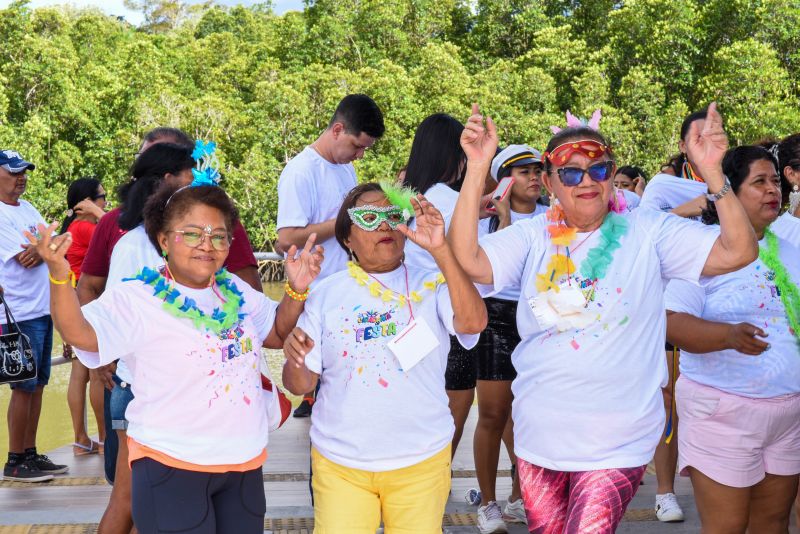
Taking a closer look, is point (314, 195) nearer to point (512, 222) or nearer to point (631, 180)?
point (512, 222)

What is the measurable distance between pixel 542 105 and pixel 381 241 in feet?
100

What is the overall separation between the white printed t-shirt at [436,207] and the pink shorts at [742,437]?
1264 millimetres

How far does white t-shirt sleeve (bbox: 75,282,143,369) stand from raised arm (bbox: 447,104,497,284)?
3.28 ft

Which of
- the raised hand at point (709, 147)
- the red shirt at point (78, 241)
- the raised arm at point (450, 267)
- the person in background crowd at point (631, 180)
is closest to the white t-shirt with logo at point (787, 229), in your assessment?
the raised hand at point (709, 147)

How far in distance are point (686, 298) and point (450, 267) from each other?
1.02m

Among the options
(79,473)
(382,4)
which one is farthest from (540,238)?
(382,4)

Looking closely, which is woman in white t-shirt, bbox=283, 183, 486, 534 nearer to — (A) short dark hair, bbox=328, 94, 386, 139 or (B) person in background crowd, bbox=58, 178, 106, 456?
(A) short dark hair, bbox=328, 94, 386, 139

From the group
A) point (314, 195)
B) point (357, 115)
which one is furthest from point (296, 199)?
point (357, 115)

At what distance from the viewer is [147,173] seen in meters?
3.25

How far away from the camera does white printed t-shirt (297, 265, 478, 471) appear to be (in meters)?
2.70

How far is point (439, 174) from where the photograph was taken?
13.1ft

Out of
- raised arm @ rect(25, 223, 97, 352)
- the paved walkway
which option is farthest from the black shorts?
raised arm @ rect(25, 223, 97, 352)

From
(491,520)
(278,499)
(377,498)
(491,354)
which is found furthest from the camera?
(278,499)

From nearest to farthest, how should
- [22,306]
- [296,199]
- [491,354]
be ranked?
[491,354] < [296,199] < [22,306]
